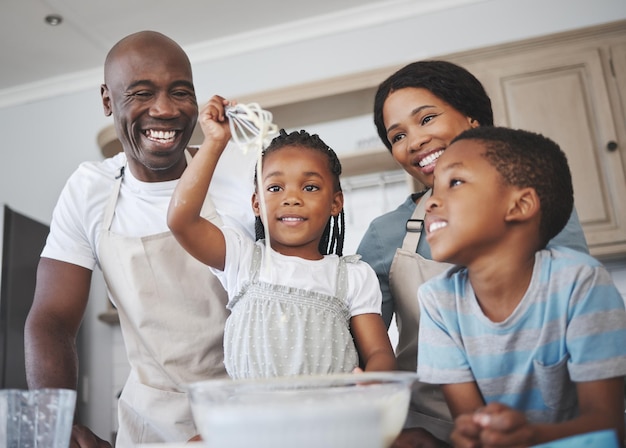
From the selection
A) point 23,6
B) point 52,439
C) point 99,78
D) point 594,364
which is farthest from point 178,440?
point 99,78

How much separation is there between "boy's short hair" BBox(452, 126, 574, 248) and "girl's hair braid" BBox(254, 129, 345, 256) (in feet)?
1.41

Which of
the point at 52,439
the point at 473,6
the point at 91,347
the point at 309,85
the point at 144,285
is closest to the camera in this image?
the point at 52,439

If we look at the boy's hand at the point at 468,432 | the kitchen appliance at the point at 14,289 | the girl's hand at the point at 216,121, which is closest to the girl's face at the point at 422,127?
the girl's hand at the point at 216,121

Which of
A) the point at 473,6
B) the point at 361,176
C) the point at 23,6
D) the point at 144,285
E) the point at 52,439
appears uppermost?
the point at 23,6

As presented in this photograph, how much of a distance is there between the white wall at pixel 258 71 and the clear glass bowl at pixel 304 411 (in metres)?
2.93

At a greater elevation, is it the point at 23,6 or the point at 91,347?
the point at 23,6

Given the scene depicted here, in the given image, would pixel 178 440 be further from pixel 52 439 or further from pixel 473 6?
pixel 473 6

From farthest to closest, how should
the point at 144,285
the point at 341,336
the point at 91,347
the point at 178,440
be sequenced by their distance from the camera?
the point at 91,347 < the point at 144,285 < the point at 178,440 < the point at 341,336

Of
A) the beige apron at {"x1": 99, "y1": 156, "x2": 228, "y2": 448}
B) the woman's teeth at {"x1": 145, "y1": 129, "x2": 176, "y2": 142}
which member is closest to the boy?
the beige apron at {"x1": 99, "y1": 156, "x2": 228, "y2": 448}

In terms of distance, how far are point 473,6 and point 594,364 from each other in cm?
297

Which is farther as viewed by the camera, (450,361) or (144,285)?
(144,285)

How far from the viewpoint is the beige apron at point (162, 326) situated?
139cm

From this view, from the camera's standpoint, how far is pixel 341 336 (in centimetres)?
122

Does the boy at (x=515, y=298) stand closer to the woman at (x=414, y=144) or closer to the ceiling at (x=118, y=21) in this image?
the woman at (x=414, y=144)
